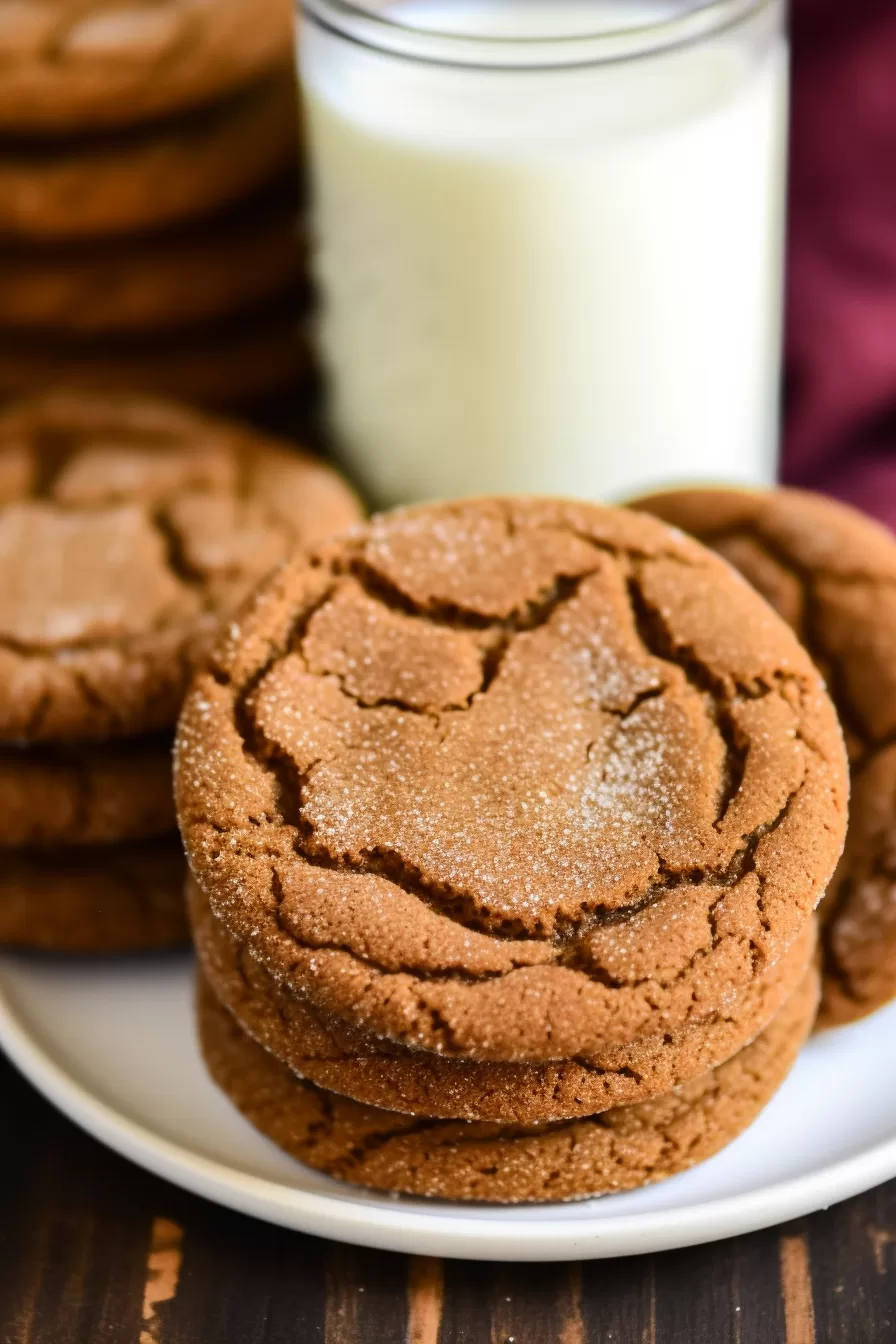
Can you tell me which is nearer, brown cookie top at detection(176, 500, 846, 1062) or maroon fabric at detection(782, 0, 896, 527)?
brown cookie top at detection(176, 500, 846, 1062)

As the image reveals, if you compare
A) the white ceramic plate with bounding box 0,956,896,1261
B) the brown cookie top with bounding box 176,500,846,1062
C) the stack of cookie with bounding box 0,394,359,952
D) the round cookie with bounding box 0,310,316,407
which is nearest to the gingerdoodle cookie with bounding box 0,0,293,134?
the round cookie with bounding box 0,310,316,407

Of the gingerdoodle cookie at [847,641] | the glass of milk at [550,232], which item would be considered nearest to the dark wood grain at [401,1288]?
the gingerdoodle cookie at [847,641]

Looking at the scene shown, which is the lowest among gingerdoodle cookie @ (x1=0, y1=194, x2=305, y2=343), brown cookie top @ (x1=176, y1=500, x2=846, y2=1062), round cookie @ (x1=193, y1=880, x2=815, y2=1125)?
round cookie @ (x1=193, y1=880, x2=815, y2=1125)

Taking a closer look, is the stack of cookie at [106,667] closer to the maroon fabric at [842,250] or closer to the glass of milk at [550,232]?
the glass of milk at [550,232]

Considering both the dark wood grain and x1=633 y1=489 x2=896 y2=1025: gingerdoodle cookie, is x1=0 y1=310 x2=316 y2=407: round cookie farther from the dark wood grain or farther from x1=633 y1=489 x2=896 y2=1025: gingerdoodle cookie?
the dark wood grain

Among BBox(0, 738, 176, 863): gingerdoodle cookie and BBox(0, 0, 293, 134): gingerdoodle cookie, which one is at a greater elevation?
BBox(0, 0, 293, 134): gingerdoodle cookie

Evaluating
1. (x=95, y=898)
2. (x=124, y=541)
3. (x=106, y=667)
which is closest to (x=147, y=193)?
(x=124, y=541)

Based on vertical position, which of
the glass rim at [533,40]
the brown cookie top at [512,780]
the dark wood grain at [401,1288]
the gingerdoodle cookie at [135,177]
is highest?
the glass rim at [533,40]
